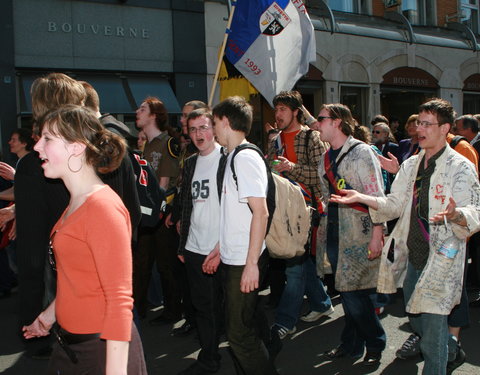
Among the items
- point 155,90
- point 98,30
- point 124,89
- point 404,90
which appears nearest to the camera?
point 98,30

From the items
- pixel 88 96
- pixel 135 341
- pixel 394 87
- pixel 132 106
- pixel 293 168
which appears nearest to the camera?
pixel 135 341

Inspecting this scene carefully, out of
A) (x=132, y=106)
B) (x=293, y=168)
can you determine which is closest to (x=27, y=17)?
(x=132, y=106)

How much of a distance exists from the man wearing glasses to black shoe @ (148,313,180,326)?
2745 mm

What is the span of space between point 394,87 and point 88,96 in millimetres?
16267

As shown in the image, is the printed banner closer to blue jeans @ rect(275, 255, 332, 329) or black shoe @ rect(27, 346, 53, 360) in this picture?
blue jeans @ rect(275, 255, 332, 329)

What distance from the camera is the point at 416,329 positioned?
12.7 feet

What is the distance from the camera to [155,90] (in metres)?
13.1

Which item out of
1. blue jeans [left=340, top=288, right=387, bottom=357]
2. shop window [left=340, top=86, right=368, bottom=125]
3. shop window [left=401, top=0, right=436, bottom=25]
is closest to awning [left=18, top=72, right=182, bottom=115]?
shop window [left=340, top=86, right=368, bottom=125]

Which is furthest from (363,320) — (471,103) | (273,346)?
(471,103)

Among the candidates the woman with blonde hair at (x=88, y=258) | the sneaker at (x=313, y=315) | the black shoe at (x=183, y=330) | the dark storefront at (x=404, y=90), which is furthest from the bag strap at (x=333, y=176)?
the dark storefront at (x=404, y=90)

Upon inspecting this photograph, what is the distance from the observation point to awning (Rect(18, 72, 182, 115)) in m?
12.2

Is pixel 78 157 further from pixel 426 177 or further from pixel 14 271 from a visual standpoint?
pixel 14 271

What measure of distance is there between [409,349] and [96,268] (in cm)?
335

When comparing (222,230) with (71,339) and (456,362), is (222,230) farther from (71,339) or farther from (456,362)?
(456,362)
